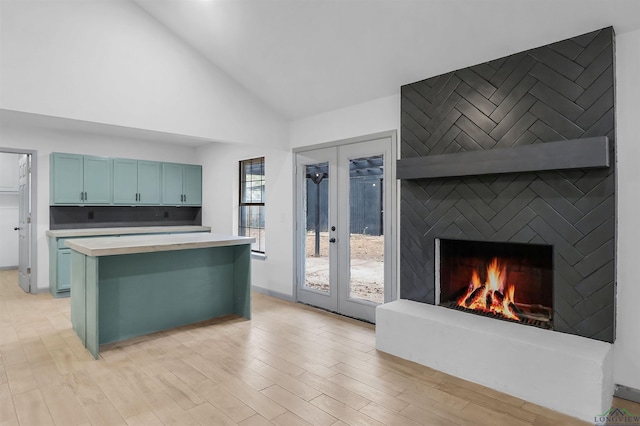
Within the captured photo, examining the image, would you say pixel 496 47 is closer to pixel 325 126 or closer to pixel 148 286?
pixel 325 126

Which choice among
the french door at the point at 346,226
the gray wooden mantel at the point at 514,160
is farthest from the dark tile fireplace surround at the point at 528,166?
the french door at the point at 346,226

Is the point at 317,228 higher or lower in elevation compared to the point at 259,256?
higher

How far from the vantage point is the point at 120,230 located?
576cm

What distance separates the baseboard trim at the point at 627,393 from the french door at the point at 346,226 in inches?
74.9

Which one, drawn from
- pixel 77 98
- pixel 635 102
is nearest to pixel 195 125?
pixel 77 98

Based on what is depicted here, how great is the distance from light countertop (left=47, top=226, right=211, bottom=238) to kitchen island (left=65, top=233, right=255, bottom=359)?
1771 mm

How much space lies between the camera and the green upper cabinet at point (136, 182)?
231 inches

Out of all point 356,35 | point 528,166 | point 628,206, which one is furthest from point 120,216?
point 628,206

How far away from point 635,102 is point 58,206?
268 inches

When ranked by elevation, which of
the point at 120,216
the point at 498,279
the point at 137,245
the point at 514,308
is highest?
the point at 120,216

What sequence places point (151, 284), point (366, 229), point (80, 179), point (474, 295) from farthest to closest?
1. point (80, 179)
2. point (366, 229)
3. point (151, 284)
4. point (474, 295)

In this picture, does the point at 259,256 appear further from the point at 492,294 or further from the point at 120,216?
the point at 492,294

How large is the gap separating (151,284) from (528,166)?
136 inches

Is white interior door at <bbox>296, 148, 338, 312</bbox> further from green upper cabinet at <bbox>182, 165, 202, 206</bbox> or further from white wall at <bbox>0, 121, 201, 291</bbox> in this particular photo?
Result: white wall at <bbox>0, 121, 201, 291</bbox>
